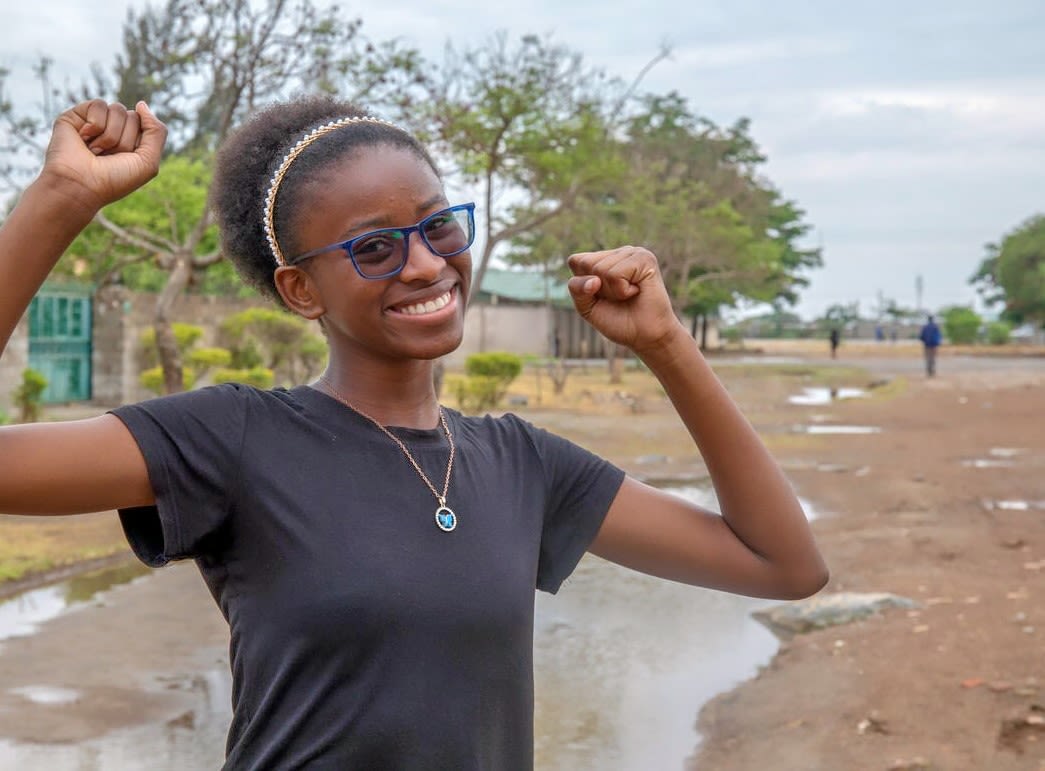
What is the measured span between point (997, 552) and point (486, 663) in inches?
290

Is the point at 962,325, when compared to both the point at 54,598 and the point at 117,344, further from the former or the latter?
the point at 54,598

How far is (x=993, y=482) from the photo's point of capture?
1223cm

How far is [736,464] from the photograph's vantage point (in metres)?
2.06

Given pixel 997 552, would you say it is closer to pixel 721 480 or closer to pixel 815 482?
pixel 815 482

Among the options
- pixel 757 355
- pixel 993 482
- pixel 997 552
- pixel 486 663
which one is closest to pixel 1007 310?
pixel 757 355

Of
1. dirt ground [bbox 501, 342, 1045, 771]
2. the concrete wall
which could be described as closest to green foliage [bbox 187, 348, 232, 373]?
the concrete wall

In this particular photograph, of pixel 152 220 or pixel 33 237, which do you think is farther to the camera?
pixel 152 220

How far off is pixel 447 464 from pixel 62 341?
1729 cm

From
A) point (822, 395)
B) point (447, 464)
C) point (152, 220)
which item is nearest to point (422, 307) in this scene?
point (447, 464)

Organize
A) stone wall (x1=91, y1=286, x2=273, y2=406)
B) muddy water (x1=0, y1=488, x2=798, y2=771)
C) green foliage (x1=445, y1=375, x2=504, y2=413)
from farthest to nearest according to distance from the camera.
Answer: green foliage (x1=445, y1=375, x2=504, y2=413), stone wall (x1=91, y1=286, x2=273, y2=406), muddy water (x1=0, y1=488, x2=798, y2=771)

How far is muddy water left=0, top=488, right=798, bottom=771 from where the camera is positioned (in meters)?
5.09

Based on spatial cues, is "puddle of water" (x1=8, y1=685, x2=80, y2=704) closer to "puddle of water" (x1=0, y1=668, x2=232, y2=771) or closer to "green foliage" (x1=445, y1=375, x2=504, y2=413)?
"puddle of water" (x1=0, y1=668, x2=232, y2=771)

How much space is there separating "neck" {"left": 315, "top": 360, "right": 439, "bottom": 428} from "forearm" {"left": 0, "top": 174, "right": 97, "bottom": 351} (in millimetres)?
A: 468

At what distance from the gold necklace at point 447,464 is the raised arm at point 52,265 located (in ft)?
1.15
